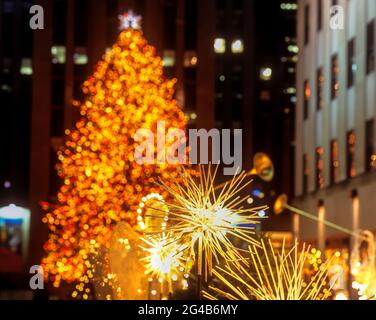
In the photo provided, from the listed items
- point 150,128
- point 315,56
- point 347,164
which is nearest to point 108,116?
point 150,128

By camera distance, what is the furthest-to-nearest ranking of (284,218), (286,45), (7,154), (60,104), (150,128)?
(286,45)
(284,218)
(7,154)
(60,104)
(150,128)

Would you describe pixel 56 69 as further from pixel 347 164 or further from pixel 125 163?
pixel 125 163

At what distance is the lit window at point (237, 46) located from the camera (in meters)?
80.1

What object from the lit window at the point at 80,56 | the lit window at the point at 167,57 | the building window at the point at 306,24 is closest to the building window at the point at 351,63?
the building window at the point at 306,24

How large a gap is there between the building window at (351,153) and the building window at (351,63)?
87.0 inches

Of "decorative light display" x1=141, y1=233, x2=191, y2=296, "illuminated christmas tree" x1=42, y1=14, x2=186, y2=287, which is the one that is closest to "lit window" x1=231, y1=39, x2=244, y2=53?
"illuminated christmas tree" x1=42, y1=14, x2=186, y2=287

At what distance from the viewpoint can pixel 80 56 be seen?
69.8 metres

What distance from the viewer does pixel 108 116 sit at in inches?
1307

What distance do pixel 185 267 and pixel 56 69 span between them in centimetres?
5256

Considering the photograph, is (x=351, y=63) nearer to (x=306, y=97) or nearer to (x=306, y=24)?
(x=306, y=97)

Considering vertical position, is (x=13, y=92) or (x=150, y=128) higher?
(x=13, y=92)

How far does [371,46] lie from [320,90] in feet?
35.1

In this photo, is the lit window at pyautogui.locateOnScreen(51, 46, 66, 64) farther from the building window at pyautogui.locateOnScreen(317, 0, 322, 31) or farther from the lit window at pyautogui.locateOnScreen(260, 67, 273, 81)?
the building window at pyautogui.locateOnScreen(317, 0, 322, 31)

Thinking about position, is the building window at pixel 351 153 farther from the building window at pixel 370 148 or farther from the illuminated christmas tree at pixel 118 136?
the illuminated christmas tree at pixel 118 136
